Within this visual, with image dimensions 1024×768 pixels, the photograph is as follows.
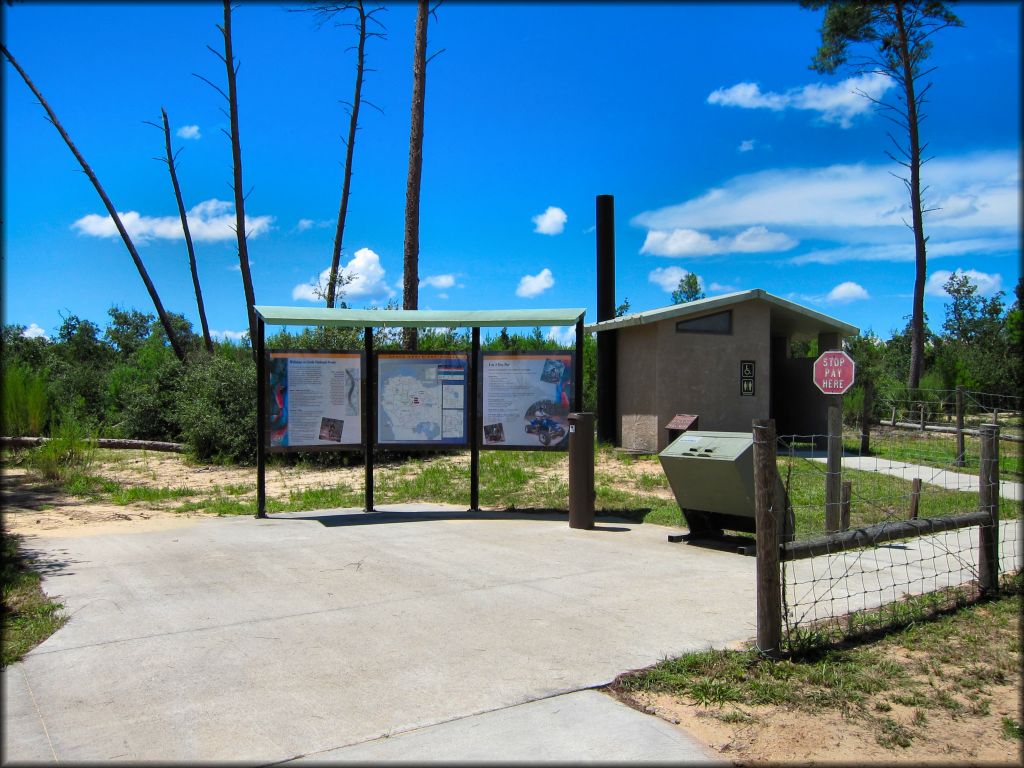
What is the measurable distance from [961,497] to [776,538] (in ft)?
26.9

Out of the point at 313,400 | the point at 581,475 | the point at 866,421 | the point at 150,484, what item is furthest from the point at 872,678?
the point at 866,421

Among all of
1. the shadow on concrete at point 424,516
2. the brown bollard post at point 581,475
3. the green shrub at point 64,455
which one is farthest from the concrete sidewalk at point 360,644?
the green shrub at point 64,455

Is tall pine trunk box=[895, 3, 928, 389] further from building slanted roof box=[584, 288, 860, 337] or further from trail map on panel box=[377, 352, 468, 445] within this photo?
trail map on panel box=[377, 352, 468, 445]

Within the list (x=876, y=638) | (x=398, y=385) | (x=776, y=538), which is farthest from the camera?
(x=398, y=385)

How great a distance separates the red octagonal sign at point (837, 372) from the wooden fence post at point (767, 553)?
4.89m

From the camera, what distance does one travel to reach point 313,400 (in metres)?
10.0

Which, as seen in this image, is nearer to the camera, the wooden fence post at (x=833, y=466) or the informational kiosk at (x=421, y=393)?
the wooden fence post at (x=833, y=466)

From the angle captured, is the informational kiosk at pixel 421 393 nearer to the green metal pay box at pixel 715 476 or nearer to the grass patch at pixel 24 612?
the green metal pay box at pixel 715 476

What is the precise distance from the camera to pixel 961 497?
1120 centimetres

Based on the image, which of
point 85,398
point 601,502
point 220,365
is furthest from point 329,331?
point 601,502

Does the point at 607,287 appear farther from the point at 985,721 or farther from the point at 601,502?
the point at 985,721

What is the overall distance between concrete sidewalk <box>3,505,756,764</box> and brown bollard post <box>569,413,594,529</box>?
88 centimetres

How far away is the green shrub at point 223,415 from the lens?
55.9 feet

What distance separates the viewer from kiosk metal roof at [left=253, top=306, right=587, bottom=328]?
31.6 ft
